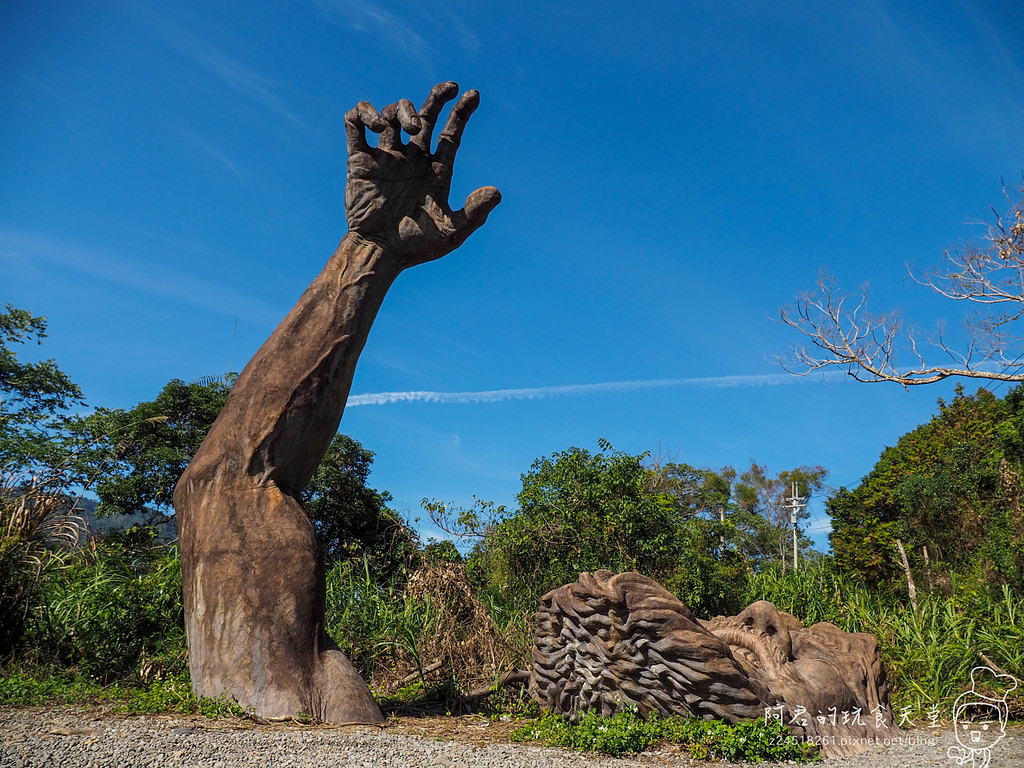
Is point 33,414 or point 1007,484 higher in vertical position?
point 33,414

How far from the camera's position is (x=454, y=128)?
6.36 metres

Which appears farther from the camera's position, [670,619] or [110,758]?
[670,619]

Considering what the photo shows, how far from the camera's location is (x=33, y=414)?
2008cm

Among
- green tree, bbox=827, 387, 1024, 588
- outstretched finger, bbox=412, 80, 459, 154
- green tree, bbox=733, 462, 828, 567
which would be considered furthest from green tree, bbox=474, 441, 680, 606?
green tree, bbox=733, 462, 828, 567

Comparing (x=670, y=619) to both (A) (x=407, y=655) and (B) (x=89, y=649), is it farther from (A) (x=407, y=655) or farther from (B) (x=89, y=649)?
(B) (x=89, y=649)

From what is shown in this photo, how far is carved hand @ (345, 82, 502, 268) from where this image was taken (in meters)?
6.05

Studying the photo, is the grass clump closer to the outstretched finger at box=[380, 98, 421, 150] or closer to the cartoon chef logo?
the cartoon chef logo

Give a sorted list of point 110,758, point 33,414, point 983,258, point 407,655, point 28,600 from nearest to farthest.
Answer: point 110,758 → point 28,600 → point 407,655 → point 983,258 → point 33,414

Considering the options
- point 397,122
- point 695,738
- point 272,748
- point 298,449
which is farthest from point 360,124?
point 695,738

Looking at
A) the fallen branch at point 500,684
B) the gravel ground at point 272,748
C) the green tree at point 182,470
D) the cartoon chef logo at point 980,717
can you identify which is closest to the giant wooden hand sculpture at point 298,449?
the gravel ground at point 272,748

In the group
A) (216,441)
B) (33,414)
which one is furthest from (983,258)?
(33,414)

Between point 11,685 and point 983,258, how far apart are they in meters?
14.0

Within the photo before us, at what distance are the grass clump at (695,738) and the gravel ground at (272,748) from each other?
0.36 ft

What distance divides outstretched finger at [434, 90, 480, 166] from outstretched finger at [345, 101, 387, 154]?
0.56 m
